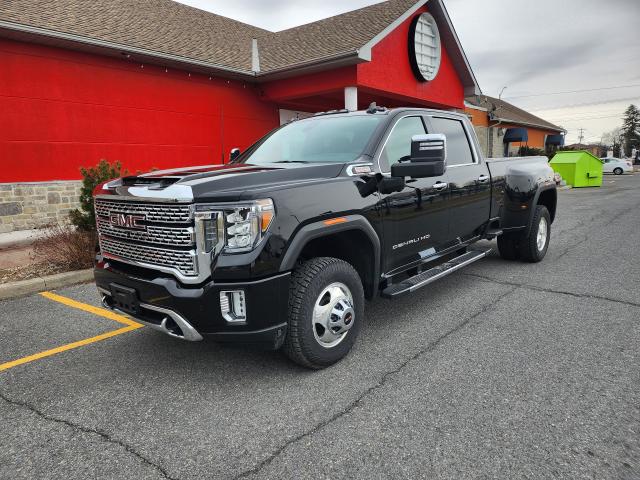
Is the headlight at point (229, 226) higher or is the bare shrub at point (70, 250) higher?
the headlight at point (229, 226)

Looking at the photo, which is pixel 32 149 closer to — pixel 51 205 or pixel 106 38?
pixel 51 205

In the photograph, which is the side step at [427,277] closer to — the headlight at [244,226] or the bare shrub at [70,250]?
the headlight at [244,226]

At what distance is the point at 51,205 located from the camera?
9617 mm

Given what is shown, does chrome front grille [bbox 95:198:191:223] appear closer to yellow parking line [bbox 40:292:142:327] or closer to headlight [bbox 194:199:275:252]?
headlight [bbox 194:199:275:252]

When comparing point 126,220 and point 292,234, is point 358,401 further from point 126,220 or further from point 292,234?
point 126,220

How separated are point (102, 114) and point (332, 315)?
30.2ft

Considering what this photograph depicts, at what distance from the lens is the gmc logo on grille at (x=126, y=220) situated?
122 inches

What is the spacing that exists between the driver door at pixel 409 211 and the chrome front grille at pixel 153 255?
1616 millimetres

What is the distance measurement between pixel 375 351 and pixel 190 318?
5.12ft

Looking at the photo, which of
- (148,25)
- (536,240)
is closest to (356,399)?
(536,240)

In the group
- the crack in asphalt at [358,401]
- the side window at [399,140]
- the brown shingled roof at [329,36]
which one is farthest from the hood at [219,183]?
the brown shingled roof at [329,36]

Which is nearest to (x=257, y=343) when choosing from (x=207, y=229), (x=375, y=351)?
(x=207, y=229)

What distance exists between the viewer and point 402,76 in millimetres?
14258

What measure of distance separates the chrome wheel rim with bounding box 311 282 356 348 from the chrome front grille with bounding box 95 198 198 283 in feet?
2.88
